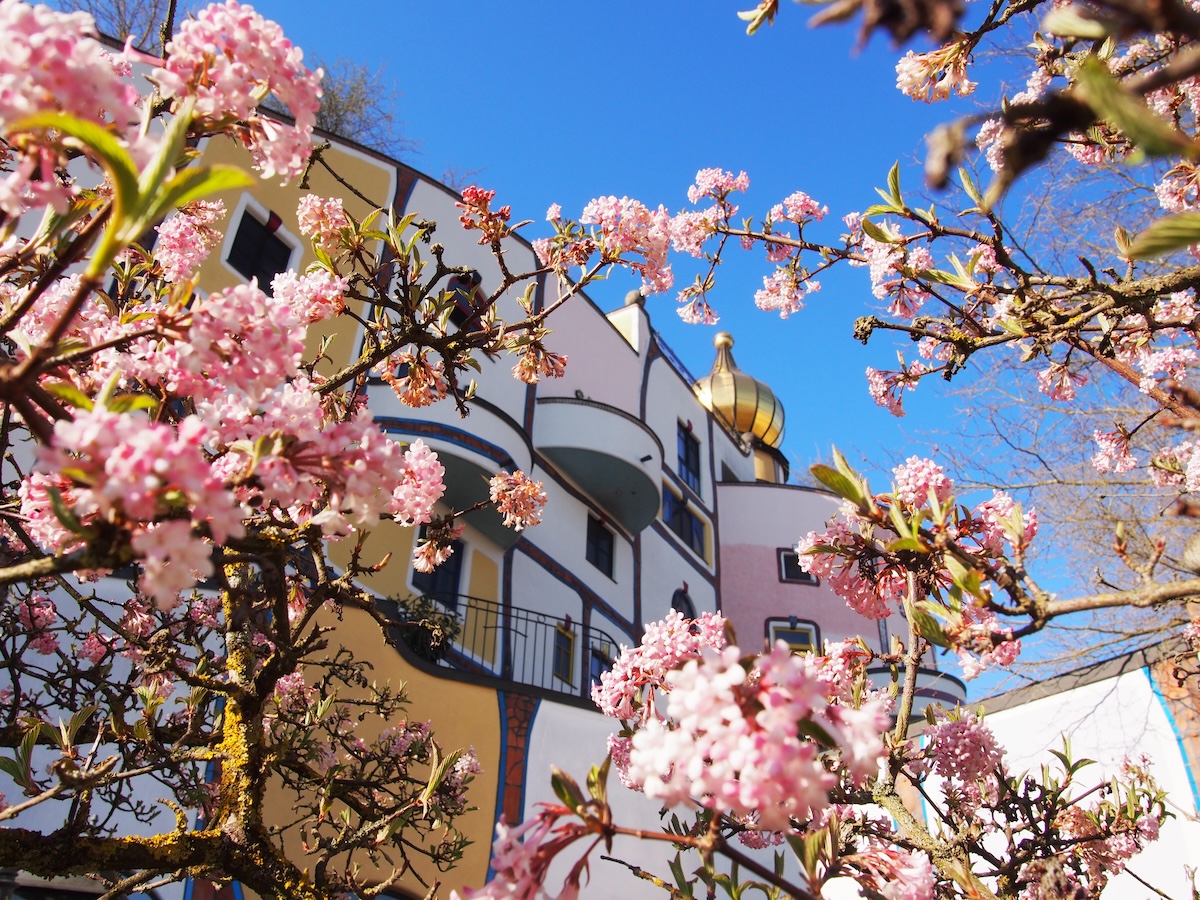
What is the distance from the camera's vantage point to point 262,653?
4078 millimetres

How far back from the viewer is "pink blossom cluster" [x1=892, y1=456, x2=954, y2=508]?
266cm

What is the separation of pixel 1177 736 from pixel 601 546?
26.6 feet

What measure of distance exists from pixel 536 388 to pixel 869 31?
11772 millimetres

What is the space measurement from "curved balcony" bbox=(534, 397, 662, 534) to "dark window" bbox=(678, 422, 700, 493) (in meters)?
3.95

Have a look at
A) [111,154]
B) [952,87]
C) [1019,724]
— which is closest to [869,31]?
[111,154]

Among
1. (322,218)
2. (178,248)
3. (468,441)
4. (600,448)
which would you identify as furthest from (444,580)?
(178,248)

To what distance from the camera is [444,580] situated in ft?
33.2

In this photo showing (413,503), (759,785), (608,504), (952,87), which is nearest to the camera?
(759,785)

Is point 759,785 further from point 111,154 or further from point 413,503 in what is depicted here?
point 413,503

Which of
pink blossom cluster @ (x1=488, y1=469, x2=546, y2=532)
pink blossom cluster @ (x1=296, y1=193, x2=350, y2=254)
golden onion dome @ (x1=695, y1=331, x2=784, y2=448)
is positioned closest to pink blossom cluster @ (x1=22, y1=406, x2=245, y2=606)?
pink blossom cluster @ (x1=296, y1=193, x2=350, y2=254)

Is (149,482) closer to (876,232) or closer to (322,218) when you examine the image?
(876,232)

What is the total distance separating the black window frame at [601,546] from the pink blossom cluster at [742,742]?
1170 cm

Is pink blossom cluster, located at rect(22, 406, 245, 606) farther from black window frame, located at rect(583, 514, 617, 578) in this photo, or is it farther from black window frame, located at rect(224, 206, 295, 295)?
black window frame, located at rect(583, 514, 617, 578)

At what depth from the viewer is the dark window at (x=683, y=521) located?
16219mm
